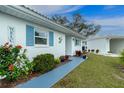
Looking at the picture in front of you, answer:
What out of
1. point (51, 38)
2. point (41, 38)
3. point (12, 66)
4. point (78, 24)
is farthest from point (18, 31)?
point (78, 24)

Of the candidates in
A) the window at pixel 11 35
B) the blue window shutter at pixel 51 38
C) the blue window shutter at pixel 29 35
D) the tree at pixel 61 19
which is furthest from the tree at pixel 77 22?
the window at pixel 11 35

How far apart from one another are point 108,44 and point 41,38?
28778mm

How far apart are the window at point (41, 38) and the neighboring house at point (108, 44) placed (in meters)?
26.1

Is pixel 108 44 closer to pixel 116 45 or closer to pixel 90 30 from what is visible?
pixel 116 45

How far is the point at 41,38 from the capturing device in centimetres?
1412

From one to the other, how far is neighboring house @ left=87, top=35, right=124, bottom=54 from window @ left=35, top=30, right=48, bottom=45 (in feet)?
85.6

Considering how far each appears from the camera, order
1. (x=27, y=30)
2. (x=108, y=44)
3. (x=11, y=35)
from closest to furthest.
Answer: (x=11, y=35)
(x=27, y=30)
(x=108, y=44)

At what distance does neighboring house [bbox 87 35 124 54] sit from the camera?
3996 cm

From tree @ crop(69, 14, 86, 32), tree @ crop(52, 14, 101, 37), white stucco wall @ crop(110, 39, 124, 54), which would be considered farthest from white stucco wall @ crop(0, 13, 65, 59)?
tree @ crop(69, 14, 86, 32)

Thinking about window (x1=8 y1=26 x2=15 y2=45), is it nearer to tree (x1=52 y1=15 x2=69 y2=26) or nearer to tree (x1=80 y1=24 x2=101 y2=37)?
tree (x1=52 y1=15 x2=69 y2=26)

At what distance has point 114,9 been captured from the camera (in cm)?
5100

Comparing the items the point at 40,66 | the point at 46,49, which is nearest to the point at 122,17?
the point at 46,49
